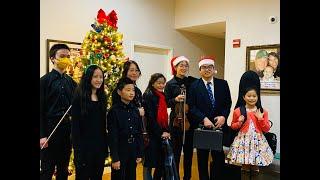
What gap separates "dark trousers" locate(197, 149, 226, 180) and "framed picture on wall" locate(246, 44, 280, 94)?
1537mm

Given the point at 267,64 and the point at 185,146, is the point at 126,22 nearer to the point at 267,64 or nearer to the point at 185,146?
the point at 267,64

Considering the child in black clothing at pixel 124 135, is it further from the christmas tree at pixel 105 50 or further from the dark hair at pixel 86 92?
the christmas tree at pixel 105 50

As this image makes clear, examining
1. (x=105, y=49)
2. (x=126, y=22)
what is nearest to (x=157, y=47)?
(x=126, y=22)

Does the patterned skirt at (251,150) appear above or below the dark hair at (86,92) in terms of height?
below

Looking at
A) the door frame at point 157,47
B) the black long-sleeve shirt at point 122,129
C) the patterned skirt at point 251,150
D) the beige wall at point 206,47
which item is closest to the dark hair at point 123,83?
the black long-sleeve shirt at point 122,129

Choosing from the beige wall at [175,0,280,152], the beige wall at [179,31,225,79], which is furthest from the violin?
the beige wall at [179,31,225,79]

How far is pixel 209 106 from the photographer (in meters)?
3.03

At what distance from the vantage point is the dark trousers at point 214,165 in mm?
2982

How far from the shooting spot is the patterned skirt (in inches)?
108

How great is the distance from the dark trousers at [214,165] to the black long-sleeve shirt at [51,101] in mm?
1327

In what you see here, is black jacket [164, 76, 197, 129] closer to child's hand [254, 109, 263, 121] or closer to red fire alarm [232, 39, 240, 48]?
child's hand [254, 109, 263, 121]
